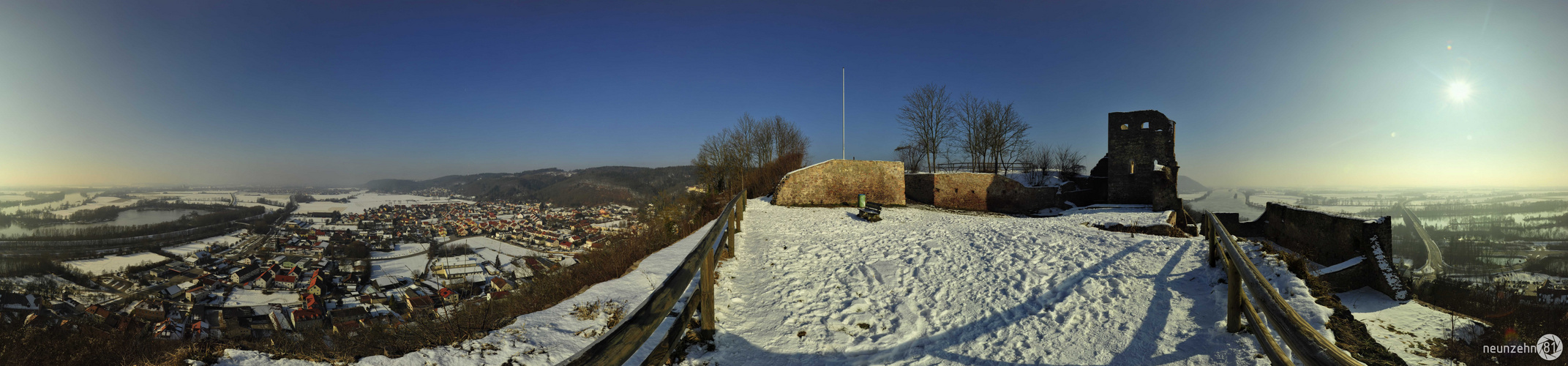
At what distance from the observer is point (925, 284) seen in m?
5.39


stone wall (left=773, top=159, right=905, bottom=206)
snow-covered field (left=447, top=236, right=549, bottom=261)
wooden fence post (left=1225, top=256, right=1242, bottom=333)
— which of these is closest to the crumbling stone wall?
wooden fence post (left=1225, top=256, right=1242, bottom=333)

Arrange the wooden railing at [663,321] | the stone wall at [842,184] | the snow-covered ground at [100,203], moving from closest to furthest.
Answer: the wooden railing at [663,321], the stone wall at [842,184], the snow-covered ground at [100,203]

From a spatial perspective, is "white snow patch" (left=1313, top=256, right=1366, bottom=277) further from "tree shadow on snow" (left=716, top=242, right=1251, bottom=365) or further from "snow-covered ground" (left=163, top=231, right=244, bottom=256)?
"snow-covered ground" (left=163, top=231, right=244, bottom=256)

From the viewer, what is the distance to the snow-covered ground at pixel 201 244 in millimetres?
13939

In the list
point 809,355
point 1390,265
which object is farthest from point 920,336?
point 1390,265

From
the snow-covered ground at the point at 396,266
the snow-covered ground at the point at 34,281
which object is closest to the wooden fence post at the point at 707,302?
the snow-covered ground at the point at 396,266

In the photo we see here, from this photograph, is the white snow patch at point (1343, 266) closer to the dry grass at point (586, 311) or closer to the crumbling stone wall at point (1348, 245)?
the crumbling stone wall at point (1348, 245)

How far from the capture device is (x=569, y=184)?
39.4m

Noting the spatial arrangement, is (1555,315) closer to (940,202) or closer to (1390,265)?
(1390,265)

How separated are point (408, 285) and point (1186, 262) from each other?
11.2 m

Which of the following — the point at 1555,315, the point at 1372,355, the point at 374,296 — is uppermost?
the point at 1372,355

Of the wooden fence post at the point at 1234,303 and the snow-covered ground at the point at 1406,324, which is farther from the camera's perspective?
the snow-covered ground at the point at 1406,324

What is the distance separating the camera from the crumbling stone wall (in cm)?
827

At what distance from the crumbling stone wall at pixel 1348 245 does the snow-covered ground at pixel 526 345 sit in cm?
1303
